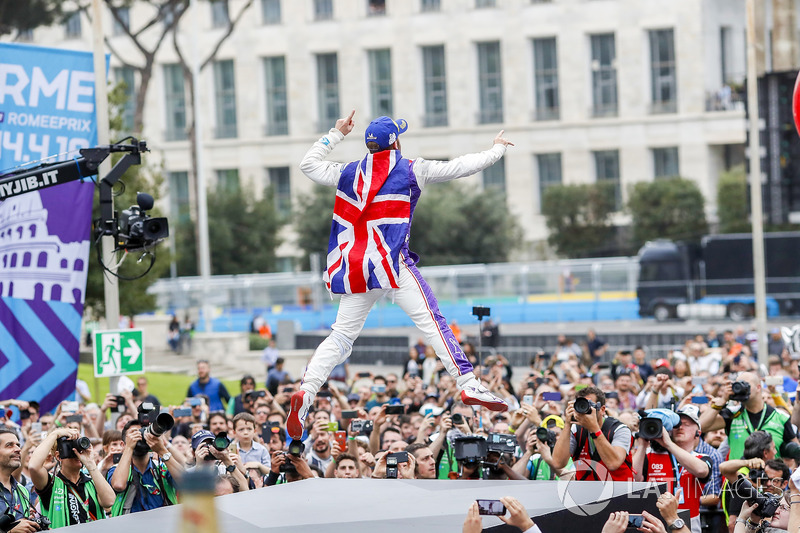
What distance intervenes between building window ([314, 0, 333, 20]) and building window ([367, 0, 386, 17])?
2.03 meters

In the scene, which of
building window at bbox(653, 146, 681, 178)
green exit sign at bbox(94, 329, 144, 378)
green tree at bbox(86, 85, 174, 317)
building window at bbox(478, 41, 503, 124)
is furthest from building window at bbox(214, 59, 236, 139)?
green exit sign at bbox(94, 329, 144, 378)

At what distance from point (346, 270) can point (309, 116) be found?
55458mm

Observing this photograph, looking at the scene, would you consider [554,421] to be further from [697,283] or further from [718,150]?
[718,150]

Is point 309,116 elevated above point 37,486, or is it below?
above

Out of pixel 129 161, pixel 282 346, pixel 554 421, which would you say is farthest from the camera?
pixel 282 346

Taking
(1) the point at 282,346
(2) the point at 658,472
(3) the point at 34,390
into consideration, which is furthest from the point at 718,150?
(2) the point at 658,472

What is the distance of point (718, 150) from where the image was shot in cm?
5828

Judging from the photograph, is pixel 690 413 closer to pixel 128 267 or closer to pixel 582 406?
pixel 582 406

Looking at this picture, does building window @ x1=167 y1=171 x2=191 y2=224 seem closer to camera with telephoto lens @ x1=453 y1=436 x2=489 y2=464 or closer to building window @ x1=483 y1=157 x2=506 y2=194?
building window @ x1=483 y1=157 x2=506 y2=194

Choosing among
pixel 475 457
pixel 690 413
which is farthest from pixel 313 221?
pixel 475 457

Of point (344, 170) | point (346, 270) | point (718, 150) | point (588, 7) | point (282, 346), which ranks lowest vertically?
point (282, 346)

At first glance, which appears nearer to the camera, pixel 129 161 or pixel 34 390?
pixel 129 161

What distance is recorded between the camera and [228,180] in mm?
59500

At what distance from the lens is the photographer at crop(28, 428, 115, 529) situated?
7352mm
